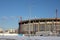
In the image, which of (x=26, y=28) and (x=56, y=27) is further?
(x=26, y=28)

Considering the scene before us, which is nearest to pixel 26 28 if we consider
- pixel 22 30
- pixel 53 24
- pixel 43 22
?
pixel 22 30

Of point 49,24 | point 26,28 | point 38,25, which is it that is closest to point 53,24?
point 49,24

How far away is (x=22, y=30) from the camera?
69562mm

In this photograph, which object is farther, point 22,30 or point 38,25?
point 22,30

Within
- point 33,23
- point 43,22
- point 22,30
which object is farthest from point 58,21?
point 22,30

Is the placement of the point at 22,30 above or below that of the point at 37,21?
below

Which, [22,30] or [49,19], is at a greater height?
[49,19]

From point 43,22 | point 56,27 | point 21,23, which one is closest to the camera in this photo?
point 56,27

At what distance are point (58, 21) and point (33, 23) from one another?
473 inches

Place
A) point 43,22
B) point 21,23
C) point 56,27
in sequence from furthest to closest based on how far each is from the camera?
1. point 21,23
2. point 43,22
3. point 56,27

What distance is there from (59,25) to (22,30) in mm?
18343

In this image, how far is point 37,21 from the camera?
68.0m

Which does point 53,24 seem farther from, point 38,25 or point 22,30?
point 22,30

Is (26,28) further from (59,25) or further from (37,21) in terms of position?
(59,25)
